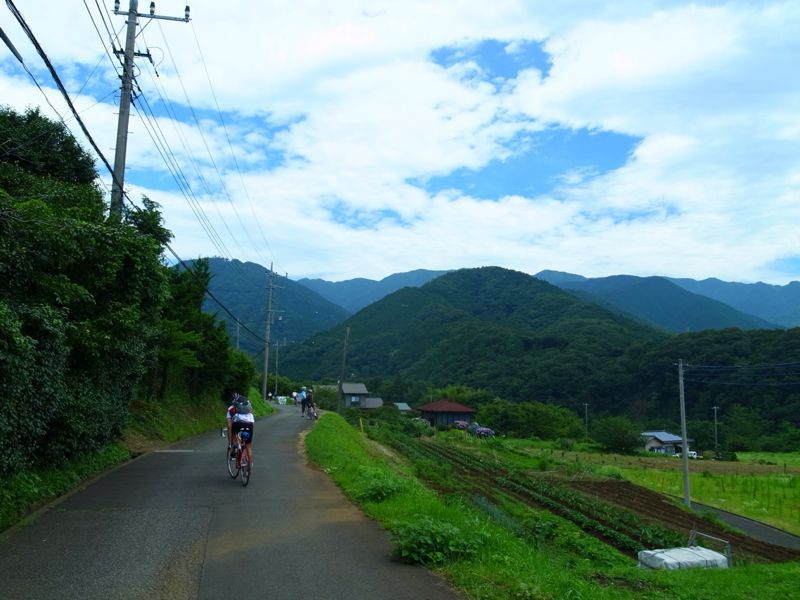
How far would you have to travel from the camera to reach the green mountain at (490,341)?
103688 millimetres

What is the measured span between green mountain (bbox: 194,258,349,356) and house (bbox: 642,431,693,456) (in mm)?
49211

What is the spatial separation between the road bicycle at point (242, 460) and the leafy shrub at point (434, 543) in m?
5.11

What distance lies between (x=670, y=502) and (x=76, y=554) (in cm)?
3555

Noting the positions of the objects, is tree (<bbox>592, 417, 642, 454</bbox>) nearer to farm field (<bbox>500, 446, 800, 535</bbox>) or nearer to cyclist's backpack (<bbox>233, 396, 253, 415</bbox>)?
farm field (<bbox>500, 446, 800, 535</bbox>)

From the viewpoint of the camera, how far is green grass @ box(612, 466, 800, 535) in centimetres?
3559

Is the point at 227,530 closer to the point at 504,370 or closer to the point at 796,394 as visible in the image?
the point at 796,394

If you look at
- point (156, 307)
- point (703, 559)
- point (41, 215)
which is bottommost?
point (703, 559)

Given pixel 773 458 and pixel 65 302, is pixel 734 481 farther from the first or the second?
pixel 65 302

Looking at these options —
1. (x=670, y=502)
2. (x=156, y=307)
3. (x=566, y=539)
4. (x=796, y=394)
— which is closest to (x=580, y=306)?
(x=796, y=394)

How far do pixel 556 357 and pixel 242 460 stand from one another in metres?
101

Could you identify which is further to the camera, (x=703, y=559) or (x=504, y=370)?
(x=504, y=370)

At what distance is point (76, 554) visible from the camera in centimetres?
634

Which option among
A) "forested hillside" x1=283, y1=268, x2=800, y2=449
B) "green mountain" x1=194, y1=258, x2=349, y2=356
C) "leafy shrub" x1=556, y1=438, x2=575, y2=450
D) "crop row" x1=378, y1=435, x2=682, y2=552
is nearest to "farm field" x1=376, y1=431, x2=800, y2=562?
"crop row" x1=378, y1=435, x2=682, y2=552

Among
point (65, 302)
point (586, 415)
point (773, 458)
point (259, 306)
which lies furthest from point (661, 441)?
point (65, 302)
